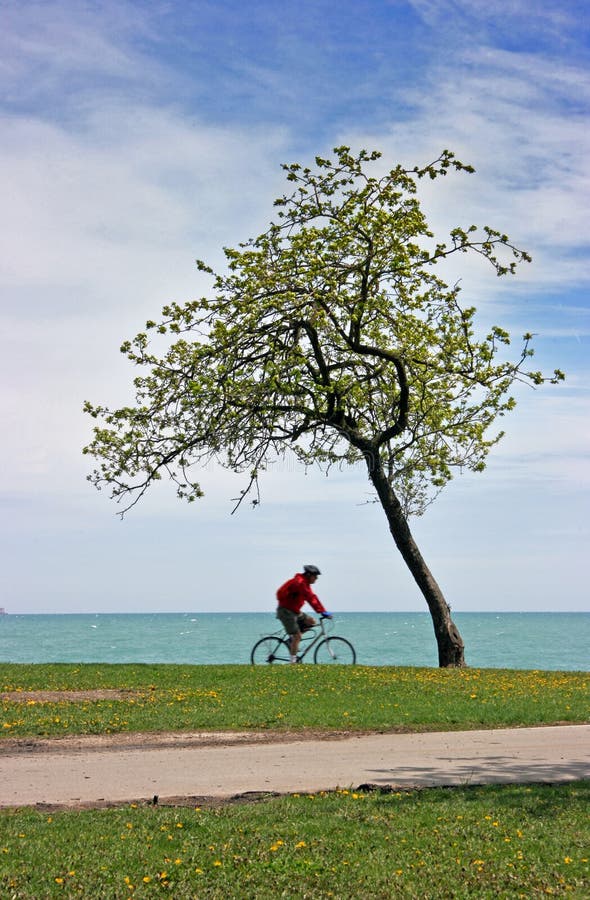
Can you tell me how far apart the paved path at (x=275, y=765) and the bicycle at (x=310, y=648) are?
7.48 m

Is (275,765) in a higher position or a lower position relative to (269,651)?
lower

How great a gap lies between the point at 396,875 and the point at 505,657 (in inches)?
2437

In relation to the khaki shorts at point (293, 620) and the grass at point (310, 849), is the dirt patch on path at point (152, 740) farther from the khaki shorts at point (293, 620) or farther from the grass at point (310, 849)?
the khaki shorts at point (293, 620)

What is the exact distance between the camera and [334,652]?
21453 millimetres

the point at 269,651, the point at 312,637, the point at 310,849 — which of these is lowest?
the point at 310,849

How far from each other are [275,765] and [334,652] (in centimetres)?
1025

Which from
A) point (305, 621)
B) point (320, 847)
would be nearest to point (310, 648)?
point (305, 621)

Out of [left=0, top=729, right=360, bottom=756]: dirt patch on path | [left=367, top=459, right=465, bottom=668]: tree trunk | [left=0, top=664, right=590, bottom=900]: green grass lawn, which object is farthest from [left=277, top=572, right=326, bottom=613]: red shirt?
[left=0, top=664, right=590, bottom=900]: green grass lawn

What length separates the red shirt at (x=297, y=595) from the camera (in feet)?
65.6

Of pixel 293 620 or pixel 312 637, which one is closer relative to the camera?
pixel 293 620

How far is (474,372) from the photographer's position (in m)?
23.9

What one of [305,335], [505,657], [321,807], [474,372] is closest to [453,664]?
[474,372]

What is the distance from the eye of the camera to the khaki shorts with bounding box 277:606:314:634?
65.8 ft

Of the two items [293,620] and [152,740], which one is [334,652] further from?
[152,740]
